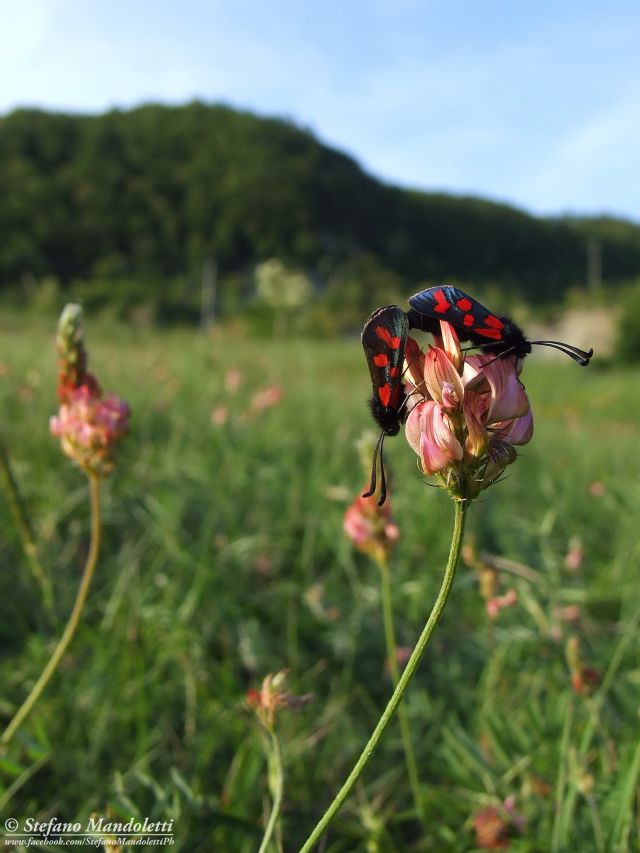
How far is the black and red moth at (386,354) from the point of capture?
56 cm

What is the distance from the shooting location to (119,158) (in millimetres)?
43625

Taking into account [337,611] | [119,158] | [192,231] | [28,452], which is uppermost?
[119,158]

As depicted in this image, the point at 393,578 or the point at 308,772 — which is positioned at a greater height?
the point at 393,578

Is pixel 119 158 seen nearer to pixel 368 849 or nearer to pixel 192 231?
pixel 192 231

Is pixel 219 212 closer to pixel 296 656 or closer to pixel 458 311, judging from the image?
pixel 296 656

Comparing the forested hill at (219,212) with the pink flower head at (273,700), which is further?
the forested hill at (219,212)

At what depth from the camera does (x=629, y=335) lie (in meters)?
20.9

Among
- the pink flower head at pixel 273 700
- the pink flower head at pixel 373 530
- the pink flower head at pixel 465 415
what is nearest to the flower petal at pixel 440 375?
the pink flower head at pixel 465 415

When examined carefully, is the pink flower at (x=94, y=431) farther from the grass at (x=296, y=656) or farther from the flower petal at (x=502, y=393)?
the flower petal at (x=502, y=393)

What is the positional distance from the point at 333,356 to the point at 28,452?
517 inches

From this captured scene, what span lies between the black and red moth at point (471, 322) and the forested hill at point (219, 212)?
3497 centimetres

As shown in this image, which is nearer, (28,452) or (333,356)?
(28,452)

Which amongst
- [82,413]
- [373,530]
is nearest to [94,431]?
[82,413]

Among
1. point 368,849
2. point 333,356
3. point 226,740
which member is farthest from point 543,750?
point 333,356
